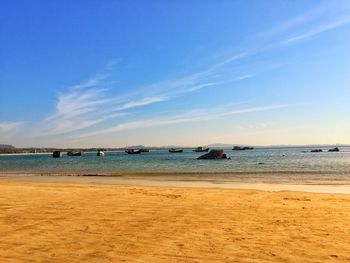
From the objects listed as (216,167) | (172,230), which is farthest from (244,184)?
(216,167)

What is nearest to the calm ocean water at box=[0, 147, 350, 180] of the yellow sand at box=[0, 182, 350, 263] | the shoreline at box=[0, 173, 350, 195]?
the shoreline at box=[0, 173, 350, 195]

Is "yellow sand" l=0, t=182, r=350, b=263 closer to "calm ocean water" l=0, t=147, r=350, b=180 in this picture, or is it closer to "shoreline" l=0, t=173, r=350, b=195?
"shoreline" l=0, t=173, r=350, b=195

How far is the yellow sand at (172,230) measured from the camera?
746 cm

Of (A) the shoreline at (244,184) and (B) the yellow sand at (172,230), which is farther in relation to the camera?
(A) the shoreline at (244,184)

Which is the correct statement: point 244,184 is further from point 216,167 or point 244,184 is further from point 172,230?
point 216,167

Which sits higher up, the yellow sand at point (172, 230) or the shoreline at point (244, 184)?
the yellow sand at point (172, 230)

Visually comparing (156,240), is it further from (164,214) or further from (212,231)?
(164,214)

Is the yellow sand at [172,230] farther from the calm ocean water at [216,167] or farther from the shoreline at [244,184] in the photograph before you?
the calm ocean water at [216,167]

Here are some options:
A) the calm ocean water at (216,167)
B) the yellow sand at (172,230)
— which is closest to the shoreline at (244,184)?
the calm ocean water at (216,167)

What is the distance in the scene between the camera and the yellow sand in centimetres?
746

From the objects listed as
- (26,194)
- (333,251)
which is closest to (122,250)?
(333,251)

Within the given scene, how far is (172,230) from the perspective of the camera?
9.55 m

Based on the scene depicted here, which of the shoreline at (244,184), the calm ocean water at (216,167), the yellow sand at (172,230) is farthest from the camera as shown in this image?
the calm ocean water at (216,167)

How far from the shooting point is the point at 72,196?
16391 millimetres
